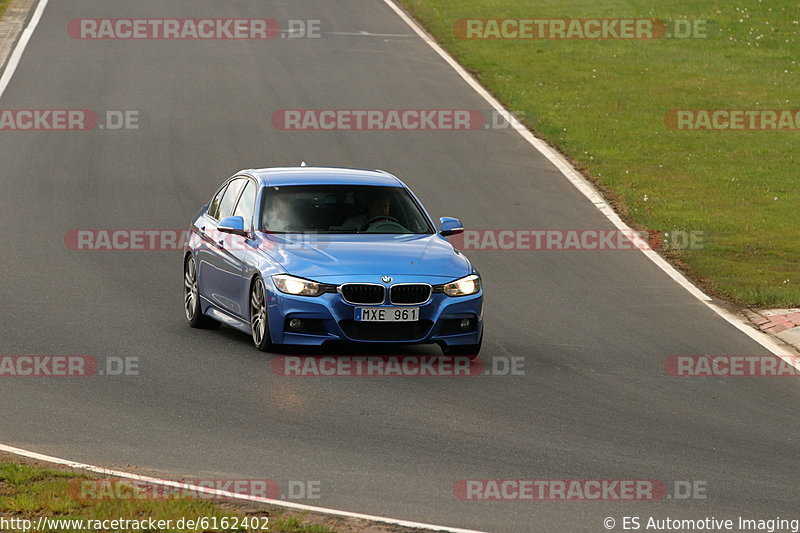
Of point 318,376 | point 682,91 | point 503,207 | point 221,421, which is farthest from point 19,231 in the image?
point 682,91

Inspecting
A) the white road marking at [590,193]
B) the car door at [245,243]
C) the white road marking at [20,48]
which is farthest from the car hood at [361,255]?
the white road marking at [20,48]

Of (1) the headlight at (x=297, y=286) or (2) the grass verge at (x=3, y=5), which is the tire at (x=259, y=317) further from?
(2) the grass verge at (x=3, y=5)

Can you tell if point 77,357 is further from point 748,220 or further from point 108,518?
point 748,220

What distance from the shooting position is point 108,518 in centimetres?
731

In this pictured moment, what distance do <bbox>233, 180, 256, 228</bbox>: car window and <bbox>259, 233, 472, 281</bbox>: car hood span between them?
505 millimetres

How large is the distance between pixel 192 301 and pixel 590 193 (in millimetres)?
10546

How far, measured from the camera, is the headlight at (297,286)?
12.1 m

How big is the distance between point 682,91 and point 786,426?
2284cm

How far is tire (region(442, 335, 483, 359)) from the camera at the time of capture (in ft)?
41.5

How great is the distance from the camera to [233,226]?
515 inches

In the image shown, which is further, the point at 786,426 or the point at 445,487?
the point at 786,426

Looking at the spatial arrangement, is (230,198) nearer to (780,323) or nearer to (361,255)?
(361,255)

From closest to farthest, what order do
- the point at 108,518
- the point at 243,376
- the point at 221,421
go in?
the point at 108,518
the point at 221,421
the point at 243,376

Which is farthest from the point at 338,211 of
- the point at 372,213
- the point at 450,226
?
the point at 450,226
